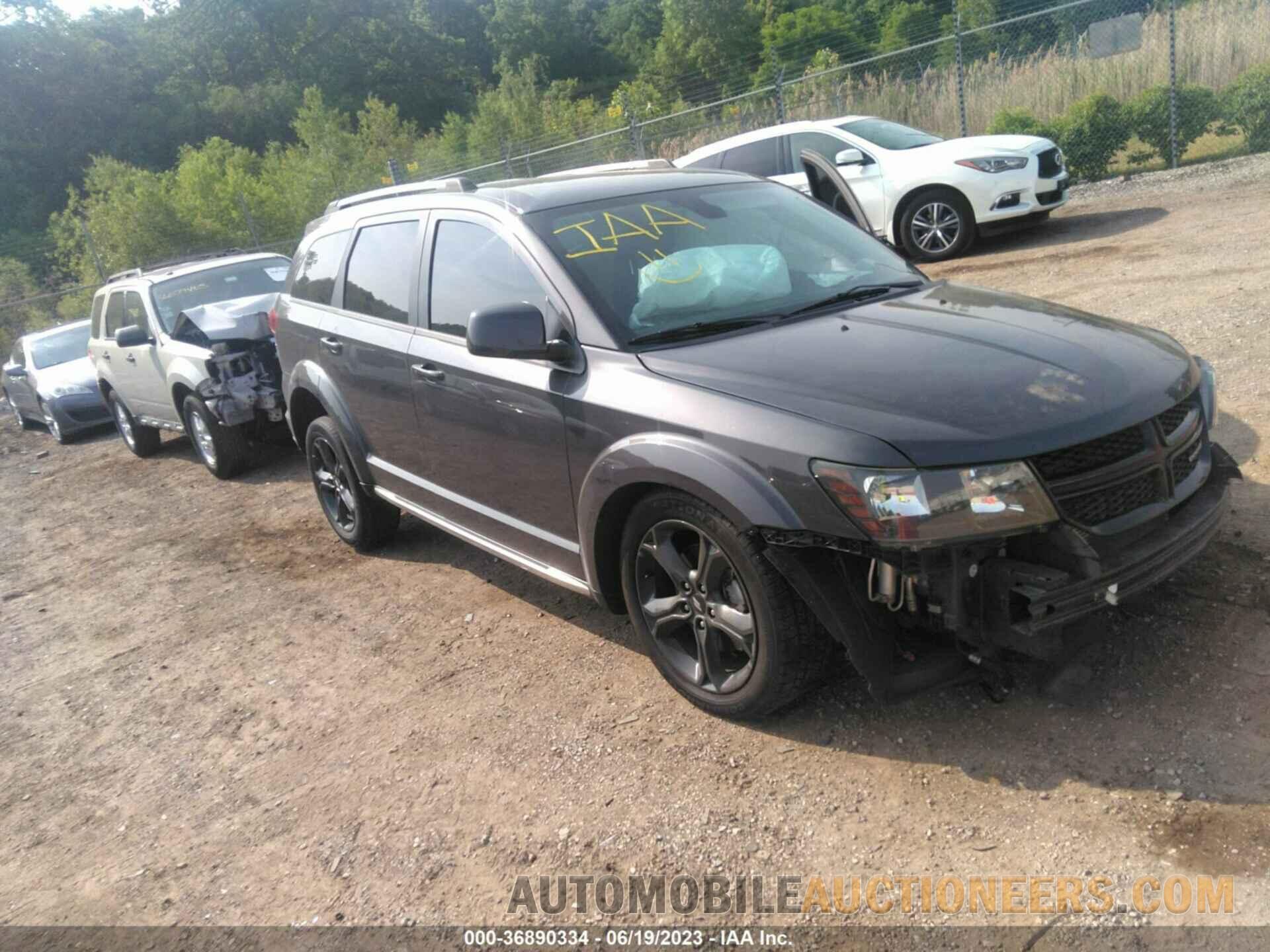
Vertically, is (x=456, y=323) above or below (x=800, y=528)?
above

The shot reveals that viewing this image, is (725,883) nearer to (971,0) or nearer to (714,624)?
(714,624)

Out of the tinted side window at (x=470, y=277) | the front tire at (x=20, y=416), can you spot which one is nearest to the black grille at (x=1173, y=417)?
the tinted side window at (x=470, y=277)

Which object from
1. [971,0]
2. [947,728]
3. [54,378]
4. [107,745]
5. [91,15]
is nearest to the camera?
[947,728]

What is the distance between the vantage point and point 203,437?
8477mm

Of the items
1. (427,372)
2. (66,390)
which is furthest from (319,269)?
(66,390)

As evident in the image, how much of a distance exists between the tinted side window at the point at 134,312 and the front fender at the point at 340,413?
4071mm

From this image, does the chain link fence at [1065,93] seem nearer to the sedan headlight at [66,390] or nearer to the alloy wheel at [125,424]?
the sedan headlight at [66,390]

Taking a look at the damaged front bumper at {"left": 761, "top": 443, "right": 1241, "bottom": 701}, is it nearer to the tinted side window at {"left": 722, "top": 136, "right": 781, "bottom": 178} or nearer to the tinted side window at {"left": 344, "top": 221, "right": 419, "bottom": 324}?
the tinted side window at {"left": 344, "top": 221, "right": 419, "bottom": 324}

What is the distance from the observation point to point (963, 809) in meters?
2.81

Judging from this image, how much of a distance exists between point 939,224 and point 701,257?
8.12m

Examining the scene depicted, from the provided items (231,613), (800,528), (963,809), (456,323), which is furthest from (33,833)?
(963,809)

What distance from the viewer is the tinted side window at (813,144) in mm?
11531

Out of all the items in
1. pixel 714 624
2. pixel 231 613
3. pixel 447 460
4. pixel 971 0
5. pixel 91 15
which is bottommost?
pixel 231 613

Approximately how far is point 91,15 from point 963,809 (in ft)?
251
